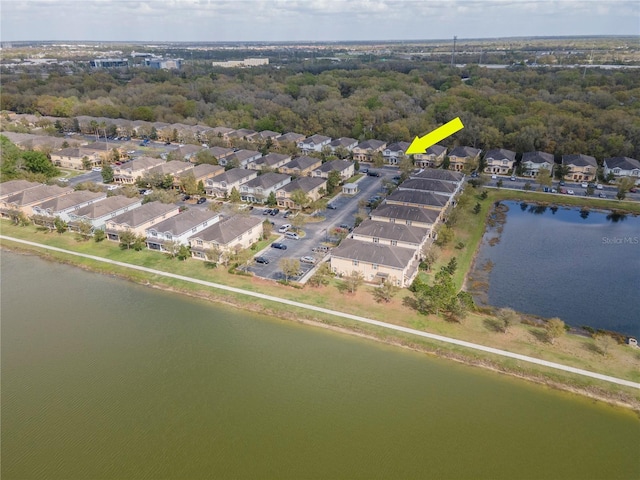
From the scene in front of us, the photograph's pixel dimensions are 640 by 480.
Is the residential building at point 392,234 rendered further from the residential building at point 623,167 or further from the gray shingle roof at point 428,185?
the residential building at point 623,167

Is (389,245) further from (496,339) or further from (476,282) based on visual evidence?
(496,339)

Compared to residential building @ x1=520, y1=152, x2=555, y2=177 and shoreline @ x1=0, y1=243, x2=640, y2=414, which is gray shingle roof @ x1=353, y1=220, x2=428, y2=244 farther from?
residential building @ x1=520, y1=152, x2=555, y2=177

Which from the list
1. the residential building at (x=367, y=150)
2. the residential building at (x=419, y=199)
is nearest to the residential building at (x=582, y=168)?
the residential building at (x=419, y=199)

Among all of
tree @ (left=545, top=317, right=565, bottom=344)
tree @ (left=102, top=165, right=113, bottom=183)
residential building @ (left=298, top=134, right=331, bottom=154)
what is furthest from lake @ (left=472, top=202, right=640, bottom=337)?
tree @ (left=102, top=165, right=113, bottom=183)

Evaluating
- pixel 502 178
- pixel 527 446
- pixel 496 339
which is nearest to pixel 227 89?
pixel 502 178

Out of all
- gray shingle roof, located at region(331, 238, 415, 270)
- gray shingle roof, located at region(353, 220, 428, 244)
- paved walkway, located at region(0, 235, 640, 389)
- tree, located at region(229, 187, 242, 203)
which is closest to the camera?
paved walkway, located at region(0, 235, 640, 389)

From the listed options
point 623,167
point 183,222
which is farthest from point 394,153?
point 183,222
